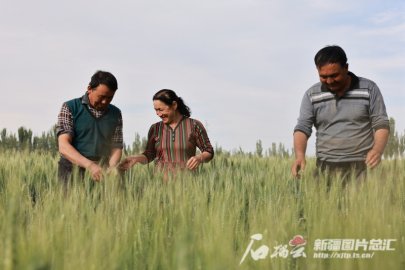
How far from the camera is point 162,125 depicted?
3.79 metres

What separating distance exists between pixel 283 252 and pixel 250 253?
0.09 meters

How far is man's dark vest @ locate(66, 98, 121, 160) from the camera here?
3490 mm

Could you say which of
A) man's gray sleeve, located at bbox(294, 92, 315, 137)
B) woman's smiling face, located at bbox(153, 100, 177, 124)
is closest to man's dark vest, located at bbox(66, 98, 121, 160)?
woman's smiling face, located at bbox(153, 100, 177, 124)

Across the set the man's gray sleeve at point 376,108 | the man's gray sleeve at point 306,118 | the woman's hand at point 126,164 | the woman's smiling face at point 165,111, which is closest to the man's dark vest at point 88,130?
the woman's hand at point 126,164

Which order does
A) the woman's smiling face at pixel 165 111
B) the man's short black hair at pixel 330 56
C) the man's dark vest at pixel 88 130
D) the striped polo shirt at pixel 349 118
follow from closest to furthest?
the man's short black hair at pixel 330 56
the striped polo shirt at pixel 349 118
the man's dark vest at pixel 88 130
the woman's smiling face at pixel 165 111

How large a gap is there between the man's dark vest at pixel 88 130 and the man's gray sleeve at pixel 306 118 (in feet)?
3.89

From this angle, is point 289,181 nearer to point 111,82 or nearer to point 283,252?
point 111,82

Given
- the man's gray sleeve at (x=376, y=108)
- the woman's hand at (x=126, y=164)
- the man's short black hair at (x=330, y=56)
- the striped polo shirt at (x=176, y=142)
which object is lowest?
the woman's hand at (x=126, y=164)

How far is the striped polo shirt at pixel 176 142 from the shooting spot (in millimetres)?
3717

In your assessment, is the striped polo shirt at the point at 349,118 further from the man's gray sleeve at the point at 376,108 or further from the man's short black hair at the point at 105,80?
the man's short black hair at the point at 105,80

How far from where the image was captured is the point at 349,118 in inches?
134

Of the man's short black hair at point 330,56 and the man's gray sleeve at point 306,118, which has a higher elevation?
the man's short black hair at point 330,56

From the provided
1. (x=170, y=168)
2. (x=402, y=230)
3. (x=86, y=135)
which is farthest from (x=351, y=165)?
(x=86, y=135)

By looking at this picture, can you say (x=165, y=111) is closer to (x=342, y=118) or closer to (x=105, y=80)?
(x=105, y=80)
